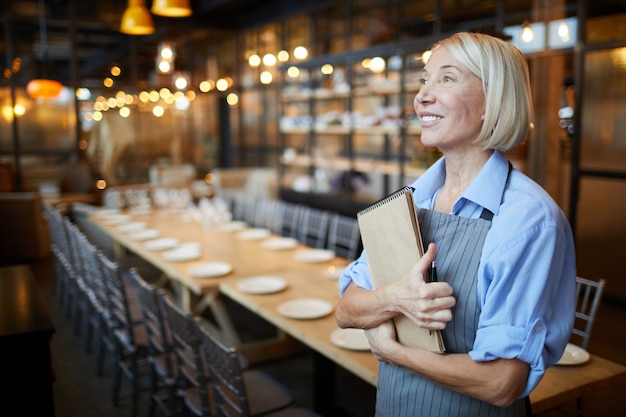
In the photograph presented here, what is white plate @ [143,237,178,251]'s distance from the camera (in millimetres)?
4836

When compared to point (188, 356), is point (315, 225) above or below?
above

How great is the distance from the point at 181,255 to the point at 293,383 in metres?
→ 1.32

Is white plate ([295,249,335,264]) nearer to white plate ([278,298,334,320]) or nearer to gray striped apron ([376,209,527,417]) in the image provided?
white plate ([278,298,334,320])

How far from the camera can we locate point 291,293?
3.42 m

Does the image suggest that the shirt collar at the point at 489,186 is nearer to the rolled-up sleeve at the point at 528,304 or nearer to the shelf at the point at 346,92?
the rolled-up sleeve at the point at 528,304

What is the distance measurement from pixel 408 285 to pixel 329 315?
1785 millimetres

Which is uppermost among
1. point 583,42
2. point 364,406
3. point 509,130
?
point 583,42

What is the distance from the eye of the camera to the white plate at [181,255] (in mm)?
4352

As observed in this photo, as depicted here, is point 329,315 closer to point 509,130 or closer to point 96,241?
point 509,130

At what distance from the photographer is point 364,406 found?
147 inches

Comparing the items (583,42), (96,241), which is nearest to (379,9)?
(583,42)

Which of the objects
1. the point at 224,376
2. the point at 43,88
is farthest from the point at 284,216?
the point at 43,88

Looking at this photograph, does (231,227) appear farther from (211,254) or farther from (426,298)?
(426,298)

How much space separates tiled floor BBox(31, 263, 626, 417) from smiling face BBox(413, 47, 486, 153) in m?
2.32
